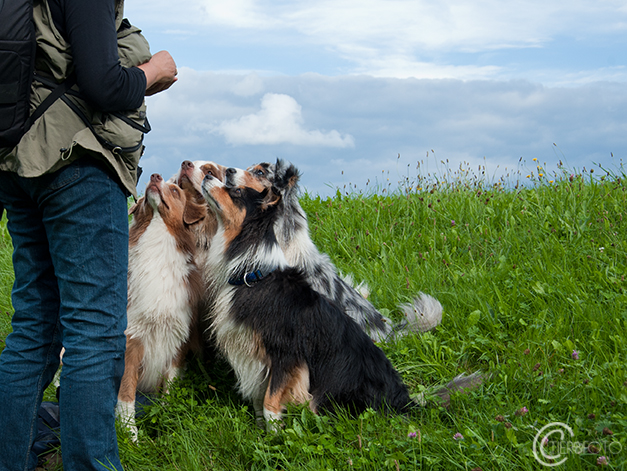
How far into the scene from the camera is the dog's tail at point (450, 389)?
343cm

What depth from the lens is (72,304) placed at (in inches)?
102

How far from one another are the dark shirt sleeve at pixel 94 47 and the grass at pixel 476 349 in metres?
2.13

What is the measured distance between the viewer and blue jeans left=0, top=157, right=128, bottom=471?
2535mm

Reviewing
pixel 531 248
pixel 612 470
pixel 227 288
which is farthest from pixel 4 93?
pixel 531 248

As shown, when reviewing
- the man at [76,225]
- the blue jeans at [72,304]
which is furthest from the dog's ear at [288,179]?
the blue jeans at [72,304]

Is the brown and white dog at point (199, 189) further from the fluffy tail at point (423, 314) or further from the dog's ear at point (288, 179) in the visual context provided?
the fluffy tail at point (423, 314)

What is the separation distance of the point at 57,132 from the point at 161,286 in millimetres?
1601

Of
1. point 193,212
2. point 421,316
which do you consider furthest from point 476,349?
point 193,212

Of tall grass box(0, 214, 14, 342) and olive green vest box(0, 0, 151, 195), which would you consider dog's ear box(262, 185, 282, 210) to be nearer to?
olive green vest box(0, 0, 151, 195)

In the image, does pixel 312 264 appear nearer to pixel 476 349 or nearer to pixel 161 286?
pixel 161 286

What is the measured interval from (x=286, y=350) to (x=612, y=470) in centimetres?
190

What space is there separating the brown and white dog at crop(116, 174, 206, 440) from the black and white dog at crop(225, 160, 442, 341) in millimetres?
553

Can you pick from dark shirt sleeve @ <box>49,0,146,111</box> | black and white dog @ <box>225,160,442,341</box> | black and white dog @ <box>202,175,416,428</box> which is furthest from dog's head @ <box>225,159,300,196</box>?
dark shirt sleeve @ <box>49,0,146,111</box>

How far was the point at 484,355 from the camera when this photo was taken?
4133mm
